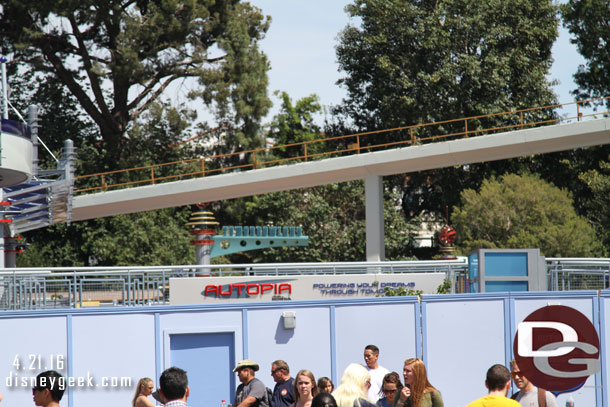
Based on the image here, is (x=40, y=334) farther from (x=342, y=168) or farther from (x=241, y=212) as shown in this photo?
(x=241, y=212)

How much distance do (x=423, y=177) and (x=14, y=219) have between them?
82.7ft

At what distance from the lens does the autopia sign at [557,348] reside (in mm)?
12531

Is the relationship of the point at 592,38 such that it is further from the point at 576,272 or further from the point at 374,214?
the point at 576,272

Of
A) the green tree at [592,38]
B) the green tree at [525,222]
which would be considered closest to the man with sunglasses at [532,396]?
the green tree at [525,222]

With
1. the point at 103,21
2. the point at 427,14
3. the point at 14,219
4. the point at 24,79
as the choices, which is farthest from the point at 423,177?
the point at 14,219

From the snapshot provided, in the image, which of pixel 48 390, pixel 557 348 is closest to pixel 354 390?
pixel 48 390

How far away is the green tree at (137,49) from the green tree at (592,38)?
16.3 meters

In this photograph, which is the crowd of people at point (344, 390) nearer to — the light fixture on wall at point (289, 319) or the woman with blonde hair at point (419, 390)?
the woman with blonde hair at point (419, 390)

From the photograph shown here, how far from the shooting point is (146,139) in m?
41.1

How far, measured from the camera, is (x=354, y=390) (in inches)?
324

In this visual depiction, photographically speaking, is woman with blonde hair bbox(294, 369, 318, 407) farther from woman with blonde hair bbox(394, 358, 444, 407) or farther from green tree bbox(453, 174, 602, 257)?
green tree bbox(453, 174, 602, 257)

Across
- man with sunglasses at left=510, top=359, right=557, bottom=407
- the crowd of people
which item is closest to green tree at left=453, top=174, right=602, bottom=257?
the crowd of people

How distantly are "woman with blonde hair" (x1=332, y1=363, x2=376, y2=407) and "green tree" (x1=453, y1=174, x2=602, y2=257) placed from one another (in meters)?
27.7

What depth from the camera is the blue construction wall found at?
42.2 feet
